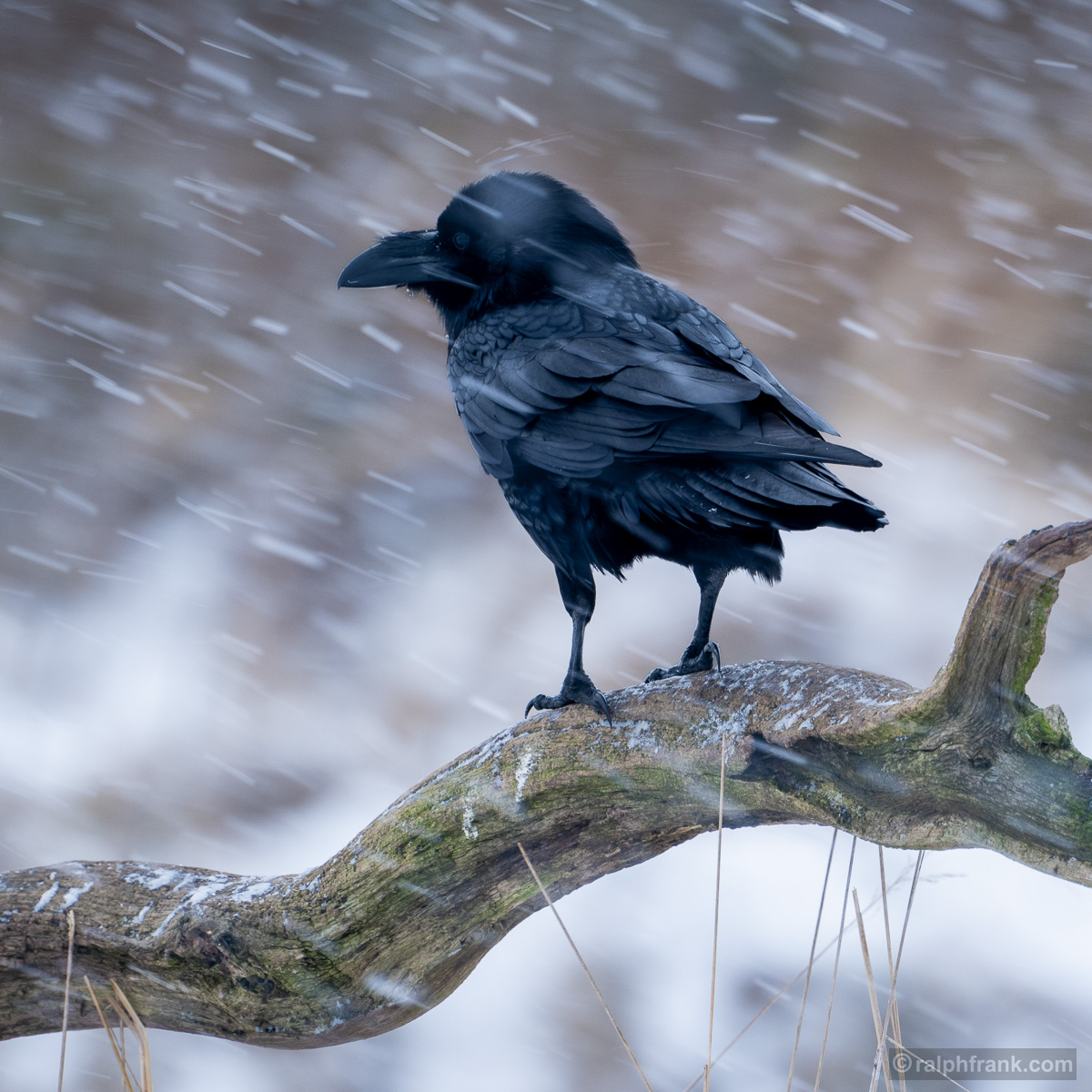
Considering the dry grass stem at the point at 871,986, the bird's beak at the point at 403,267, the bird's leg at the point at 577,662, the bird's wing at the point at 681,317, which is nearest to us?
the dry grass stem at the point at 871,986

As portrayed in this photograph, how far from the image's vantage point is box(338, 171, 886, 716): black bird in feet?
5.02

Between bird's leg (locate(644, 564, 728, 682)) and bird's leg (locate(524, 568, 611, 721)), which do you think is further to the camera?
bird's leg (locate(644, 564, 728, 682))

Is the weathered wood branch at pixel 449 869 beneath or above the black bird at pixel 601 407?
beneath

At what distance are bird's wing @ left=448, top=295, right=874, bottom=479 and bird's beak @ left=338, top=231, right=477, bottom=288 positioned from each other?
0.58 feet

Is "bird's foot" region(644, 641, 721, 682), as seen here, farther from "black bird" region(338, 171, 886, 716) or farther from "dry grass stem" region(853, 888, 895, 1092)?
"dry grass stem" region(853, 888, 895, 1092)

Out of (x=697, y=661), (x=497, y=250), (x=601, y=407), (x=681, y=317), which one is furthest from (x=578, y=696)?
(x=497, y=250)

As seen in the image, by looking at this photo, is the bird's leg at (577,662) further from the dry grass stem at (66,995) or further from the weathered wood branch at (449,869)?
the dry grass stem at (66,995)

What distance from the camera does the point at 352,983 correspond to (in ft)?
6.13

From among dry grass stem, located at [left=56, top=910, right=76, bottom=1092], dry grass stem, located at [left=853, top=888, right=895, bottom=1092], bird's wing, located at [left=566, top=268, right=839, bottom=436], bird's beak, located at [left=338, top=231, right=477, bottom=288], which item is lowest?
dry grass stem, located at [left=56, top=910, right=76, bottom=1092]

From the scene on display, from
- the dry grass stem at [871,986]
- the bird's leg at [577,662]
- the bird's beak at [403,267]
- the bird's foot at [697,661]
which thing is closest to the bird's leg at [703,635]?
the bird's foot at [697,661]

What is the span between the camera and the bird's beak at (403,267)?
2109 mm

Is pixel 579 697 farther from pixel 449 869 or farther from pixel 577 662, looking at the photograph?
pixel 449 869

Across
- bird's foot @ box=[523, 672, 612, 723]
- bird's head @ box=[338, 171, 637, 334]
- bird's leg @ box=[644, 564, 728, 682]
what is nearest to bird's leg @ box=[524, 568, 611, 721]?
bird's foot @ box=[523, 672, 612, 723]

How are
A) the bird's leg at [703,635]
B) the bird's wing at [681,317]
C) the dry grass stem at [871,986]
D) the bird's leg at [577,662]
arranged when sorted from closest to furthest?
1. the dry grass stem at [871,986]
2. the bird's wing at [681,317]
3. the bird's leg at [577,662]
4. the bird's leg at [703,635]
